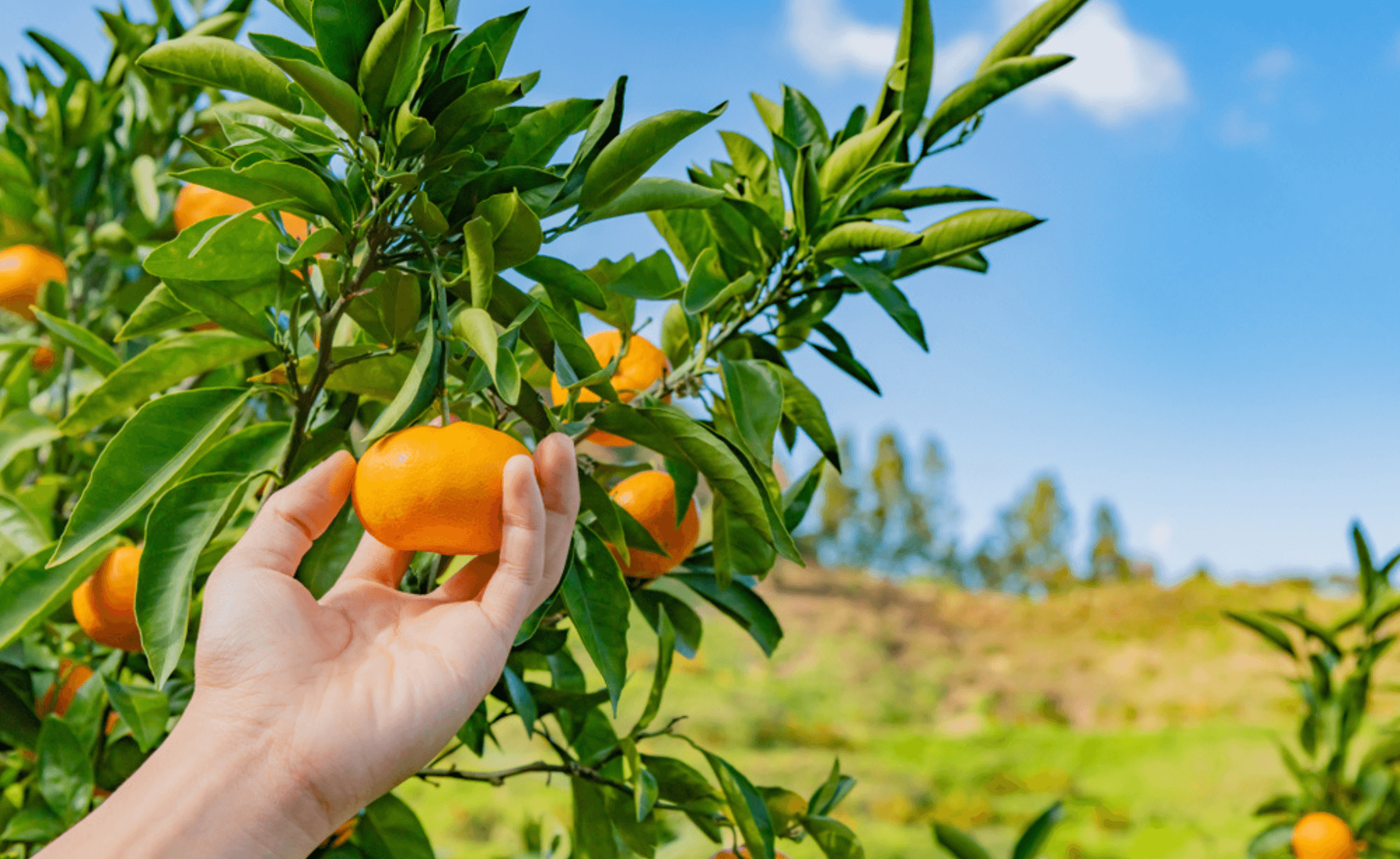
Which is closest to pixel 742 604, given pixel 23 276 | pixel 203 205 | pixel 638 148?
pixel 638 148

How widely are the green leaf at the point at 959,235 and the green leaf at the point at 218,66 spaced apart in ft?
1.25

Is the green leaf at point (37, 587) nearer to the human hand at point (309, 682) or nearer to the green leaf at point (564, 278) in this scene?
the human hand at point (309, 682)

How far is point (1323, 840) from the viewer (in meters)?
1.12

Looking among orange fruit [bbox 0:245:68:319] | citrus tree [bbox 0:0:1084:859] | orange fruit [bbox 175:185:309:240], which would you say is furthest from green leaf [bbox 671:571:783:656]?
orange fruit [bbox 0:245:68:319]

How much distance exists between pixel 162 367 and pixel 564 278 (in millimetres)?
277

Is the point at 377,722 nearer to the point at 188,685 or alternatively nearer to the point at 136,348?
the point at 188,685

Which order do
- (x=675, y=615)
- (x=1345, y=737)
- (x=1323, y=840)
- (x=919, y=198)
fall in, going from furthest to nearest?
(x=1345, y=737)
(x=1323, y=840)
(x=675, y=615)
(x=919, y=198)

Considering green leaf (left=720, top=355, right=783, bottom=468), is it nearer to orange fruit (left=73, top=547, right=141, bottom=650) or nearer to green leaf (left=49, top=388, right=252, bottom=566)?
green leaf (left=49, top=388, right=252, bottom=566)

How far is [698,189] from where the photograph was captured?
0.55 metres

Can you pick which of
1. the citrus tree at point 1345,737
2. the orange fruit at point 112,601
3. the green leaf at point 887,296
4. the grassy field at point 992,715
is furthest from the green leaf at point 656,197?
the grassy field at point 992,715

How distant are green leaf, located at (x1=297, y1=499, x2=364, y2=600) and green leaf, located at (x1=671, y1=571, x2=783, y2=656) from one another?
26 centimetres

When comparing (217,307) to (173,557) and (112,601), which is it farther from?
(112,601)

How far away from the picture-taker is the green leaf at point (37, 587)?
2.01 ft

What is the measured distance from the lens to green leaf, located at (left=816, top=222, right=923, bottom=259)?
557 millimetres
